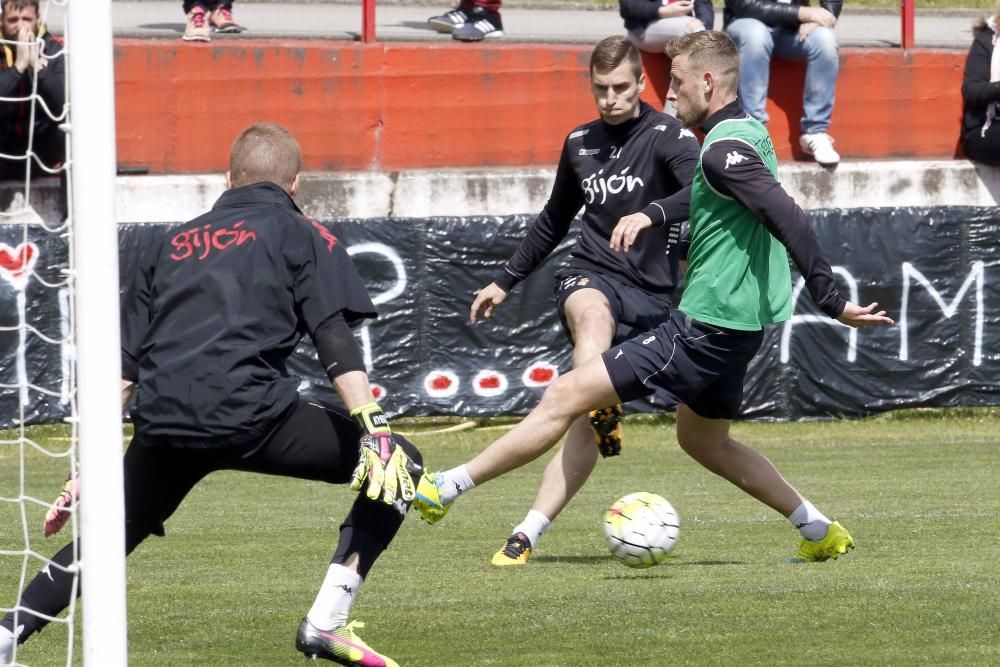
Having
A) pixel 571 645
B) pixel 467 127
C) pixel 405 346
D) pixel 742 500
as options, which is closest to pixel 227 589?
pixel 571 645

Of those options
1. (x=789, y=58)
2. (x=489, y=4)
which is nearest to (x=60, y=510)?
(x=489, y=4)

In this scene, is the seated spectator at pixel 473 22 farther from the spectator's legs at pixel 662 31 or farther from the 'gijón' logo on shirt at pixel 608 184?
the 'gijón' logo on shirt at pixel 608 184

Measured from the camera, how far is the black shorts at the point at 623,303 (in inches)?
303

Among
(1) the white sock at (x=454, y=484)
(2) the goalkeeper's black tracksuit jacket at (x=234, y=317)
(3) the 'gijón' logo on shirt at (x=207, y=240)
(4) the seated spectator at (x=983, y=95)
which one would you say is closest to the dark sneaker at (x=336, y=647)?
(2) the goalkeeper's black tracksuit jacket at (x=234, y=317)

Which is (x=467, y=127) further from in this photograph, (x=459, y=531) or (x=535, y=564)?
(x=535, y=564)

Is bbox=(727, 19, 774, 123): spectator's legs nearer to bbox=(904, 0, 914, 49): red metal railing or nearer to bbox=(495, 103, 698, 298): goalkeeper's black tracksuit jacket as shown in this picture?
bbox=(904, 0, 914, 49): red metal railing

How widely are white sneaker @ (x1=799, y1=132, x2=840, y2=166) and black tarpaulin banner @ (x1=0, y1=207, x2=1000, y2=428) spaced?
105cm

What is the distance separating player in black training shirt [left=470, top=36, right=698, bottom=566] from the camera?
24.6 ft

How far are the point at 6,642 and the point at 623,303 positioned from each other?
3549 mm

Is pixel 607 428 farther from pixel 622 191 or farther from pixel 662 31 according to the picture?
pixel 662 31

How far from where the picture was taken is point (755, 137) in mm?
6645

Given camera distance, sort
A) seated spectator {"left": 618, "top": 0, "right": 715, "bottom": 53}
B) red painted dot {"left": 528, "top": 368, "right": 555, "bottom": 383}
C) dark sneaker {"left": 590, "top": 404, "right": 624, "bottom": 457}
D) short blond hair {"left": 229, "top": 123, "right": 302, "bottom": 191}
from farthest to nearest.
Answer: seated spectator {"left": 618, "top": 0, "right": 715, "bottom": 53} < red painted dot {"left": 528, "top": 368, "right": 555, "bottom": 383} < dark sneaker {"left": 590, "top": 404, "right": 624, "bottom": 457} < short blond hair {"left": 229, "top": 123, "right": 302, "bottom": 191}

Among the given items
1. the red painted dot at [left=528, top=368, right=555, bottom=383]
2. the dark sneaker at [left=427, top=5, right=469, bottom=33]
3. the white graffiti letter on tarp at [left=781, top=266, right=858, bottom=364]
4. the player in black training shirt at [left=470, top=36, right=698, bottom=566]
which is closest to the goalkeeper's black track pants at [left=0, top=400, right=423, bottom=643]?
the player in black training shirt at [left=470, top=36, right=698, bottom=566]

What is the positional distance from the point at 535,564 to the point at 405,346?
20.1 ft
